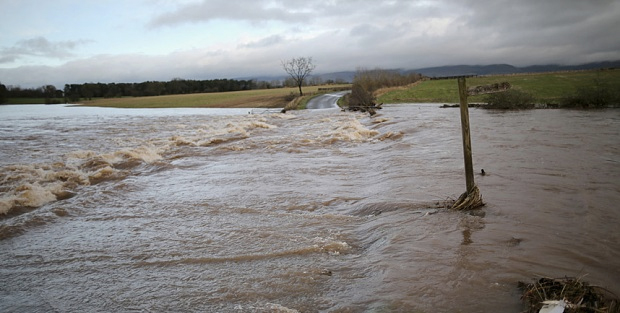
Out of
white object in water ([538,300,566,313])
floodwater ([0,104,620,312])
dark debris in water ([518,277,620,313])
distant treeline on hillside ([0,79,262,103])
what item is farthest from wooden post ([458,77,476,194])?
distant treeline on hillside ([0,79,262,103])

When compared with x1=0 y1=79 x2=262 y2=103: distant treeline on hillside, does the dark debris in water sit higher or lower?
lower

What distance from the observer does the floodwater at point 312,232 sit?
189 inches

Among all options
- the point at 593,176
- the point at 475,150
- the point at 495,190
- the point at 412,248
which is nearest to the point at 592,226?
the point at 495,190

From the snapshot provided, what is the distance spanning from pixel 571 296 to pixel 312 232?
4131 mm

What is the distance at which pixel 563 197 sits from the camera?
8.14 meters

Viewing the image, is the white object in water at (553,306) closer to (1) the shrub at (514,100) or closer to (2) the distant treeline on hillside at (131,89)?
(1) the shrub at (514,100)

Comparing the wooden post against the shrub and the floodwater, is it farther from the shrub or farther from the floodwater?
the shrub

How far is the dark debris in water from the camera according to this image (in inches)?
141

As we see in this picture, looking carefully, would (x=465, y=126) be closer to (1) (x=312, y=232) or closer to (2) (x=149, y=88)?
(1) (x=312, y=232)

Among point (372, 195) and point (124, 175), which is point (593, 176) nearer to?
point (372, 195)

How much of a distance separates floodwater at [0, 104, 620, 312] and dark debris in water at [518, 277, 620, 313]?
0.74ft

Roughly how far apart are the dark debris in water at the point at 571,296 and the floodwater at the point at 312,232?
225mm

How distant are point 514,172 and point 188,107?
69.1 metres

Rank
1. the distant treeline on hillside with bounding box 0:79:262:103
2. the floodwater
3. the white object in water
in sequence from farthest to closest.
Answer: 1. the distant treeline on hillside with bounding box 0:79:262:103
2. the floodwater
3. the white object in water
